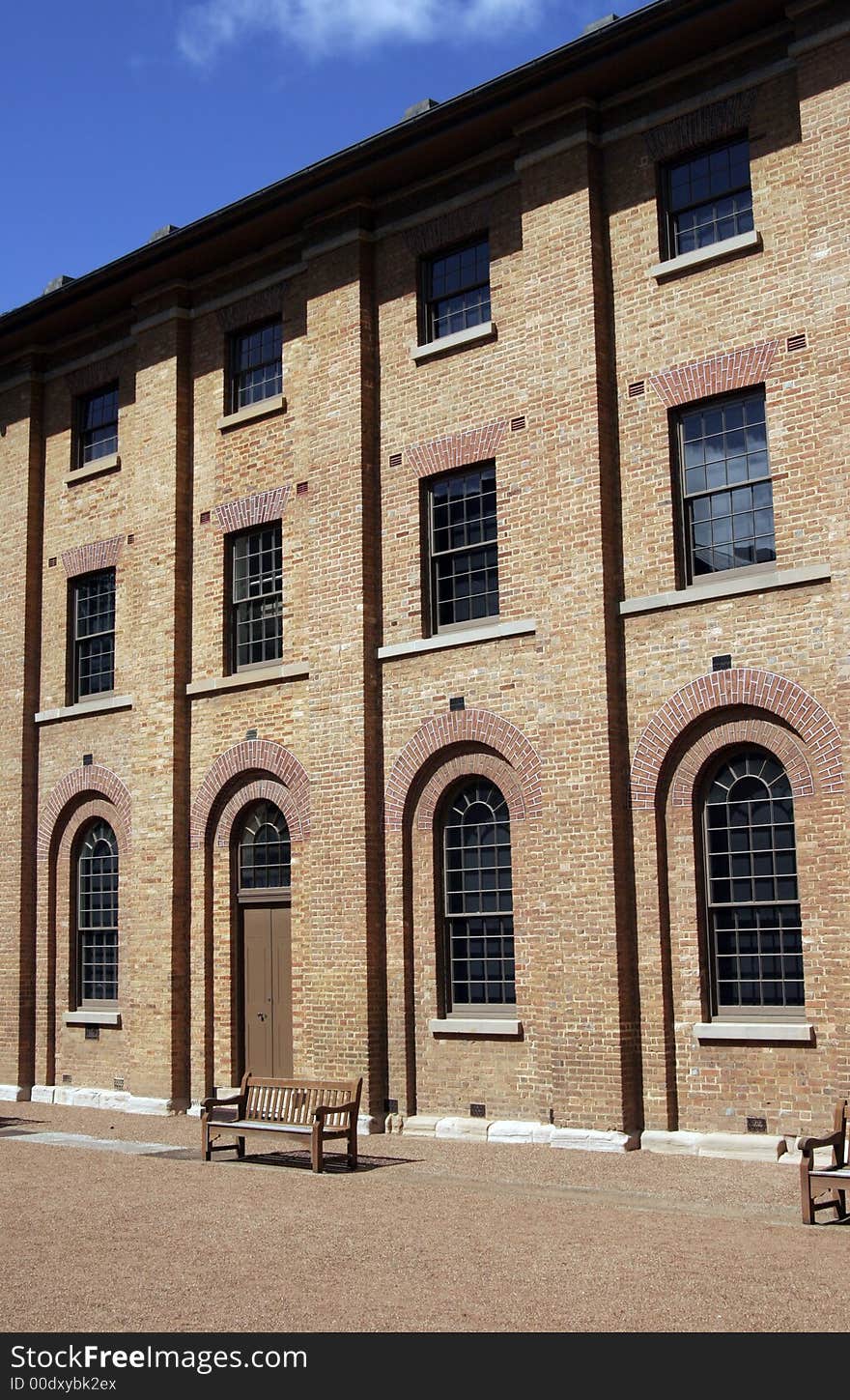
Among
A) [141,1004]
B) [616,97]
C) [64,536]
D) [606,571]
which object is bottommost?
[141,1004]

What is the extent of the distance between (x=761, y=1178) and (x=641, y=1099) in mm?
1966

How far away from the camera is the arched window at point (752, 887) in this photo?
1357cm

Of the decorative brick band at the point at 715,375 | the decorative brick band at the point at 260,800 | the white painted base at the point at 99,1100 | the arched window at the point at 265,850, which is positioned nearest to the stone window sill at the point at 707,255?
the decorative brick band at the point at 715,375

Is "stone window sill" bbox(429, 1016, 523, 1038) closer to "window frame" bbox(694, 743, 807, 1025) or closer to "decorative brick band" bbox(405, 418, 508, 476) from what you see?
"window frame" bbox(694, 743, 807, 1025)

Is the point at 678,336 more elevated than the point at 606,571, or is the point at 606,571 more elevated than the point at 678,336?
the point at 678,336

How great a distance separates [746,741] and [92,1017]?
1092 centimetres

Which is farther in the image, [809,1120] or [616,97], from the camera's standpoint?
[616,97]

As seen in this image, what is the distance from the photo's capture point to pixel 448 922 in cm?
1625

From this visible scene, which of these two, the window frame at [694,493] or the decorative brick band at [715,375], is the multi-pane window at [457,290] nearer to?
the decorative brick band at [715,375]

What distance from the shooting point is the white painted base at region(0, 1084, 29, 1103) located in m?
20.7

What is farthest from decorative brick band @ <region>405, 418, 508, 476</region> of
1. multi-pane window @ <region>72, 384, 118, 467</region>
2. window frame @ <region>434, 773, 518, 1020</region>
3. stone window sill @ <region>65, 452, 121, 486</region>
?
multi-pane window @ <region>72, 384, 118, 467</region>

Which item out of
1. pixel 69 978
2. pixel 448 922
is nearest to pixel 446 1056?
pixel 448 922

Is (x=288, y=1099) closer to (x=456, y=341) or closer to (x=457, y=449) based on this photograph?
(x=457, y=449)
